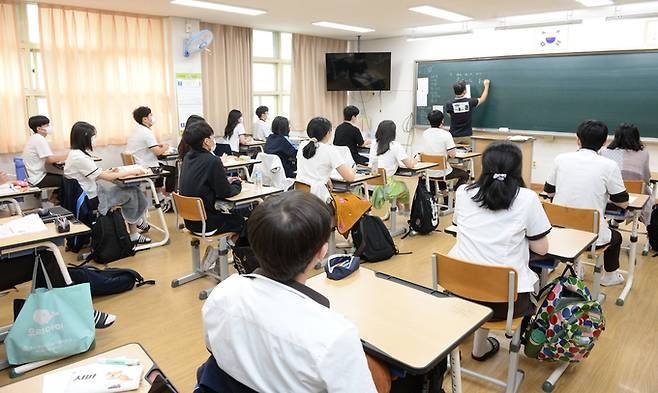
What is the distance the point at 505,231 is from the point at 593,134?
4.64ft

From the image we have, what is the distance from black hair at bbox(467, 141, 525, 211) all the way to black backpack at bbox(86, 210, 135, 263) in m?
3.41

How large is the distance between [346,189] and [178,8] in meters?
3.65

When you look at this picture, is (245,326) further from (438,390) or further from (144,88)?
(144,88)

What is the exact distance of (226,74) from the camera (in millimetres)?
7816

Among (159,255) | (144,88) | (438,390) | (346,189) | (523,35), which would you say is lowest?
(159,255)

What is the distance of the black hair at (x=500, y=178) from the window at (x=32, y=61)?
5892 mm

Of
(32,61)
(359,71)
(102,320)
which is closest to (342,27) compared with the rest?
(359,71)

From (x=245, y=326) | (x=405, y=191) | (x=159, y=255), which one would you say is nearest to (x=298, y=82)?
(x=405, y=191)

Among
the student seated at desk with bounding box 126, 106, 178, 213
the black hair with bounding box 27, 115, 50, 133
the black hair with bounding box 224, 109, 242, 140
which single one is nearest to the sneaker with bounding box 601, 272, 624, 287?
the student seated at desk with bounding box 126, 106, 178, 213

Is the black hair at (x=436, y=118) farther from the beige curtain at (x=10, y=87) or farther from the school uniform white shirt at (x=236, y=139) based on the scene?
the beige curtain at (x=10, y=87)

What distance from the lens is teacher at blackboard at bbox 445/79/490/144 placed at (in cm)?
726

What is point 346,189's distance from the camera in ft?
14.9

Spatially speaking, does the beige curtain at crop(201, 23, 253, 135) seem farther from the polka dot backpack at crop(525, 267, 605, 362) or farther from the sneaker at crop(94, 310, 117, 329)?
the polka dot backpack at crop(525, 267, 605, 362)

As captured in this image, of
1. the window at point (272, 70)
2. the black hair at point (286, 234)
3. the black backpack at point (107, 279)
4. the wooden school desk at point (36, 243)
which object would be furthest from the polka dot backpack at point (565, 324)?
the window at point (272, 70)
